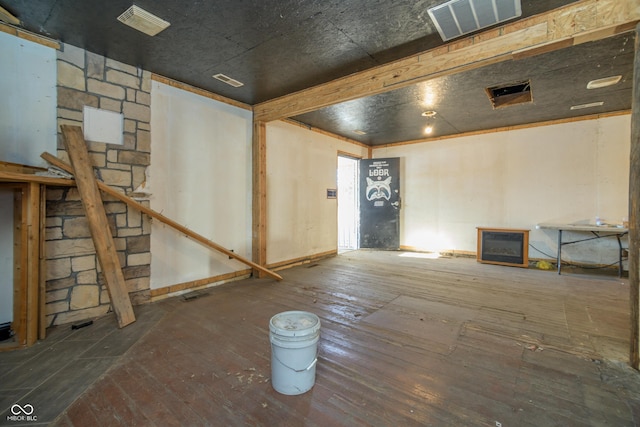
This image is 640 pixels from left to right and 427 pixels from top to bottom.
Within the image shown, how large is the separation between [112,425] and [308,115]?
15.1 ft

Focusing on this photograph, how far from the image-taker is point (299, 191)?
5.41 meters

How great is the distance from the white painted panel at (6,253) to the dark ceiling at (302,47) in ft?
5.13

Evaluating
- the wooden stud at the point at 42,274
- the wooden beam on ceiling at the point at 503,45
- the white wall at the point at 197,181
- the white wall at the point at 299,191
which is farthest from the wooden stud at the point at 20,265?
the wooden beam on ceiling at the point at 503,45

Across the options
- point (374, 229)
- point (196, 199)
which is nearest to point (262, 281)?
point (196, 199)

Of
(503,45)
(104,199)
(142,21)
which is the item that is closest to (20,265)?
(104,199)

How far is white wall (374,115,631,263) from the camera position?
477 centimetres

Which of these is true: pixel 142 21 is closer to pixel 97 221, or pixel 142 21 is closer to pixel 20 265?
pixel 97 221

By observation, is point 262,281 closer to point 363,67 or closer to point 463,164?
point 363,67

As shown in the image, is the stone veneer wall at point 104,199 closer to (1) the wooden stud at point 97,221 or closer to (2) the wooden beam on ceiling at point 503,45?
(1) the wooden stud at point 97,221

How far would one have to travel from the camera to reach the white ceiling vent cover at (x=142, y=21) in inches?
88.0

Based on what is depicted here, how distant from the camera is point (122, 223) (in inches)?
122

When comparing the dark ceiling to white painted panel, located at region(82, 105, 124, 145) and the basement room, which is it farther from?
white painted panel, located at region(82, 105, 124, 145)

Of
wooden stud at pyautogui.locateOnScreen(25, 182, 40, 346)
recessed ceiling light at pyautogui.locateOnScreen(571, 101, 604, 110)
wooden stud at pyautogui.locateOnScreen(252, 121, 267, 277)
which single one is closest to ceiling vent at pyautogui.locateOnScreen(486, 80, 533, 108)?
recessed ceiling light at pyautogui.locateOnScreen(571, 101, 604, 110)

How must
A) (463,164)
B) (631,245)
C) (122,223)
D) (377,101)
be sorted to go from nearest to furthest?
1. (631,245)
2. (122,223)
3. (377,101)
4. (463,164)
